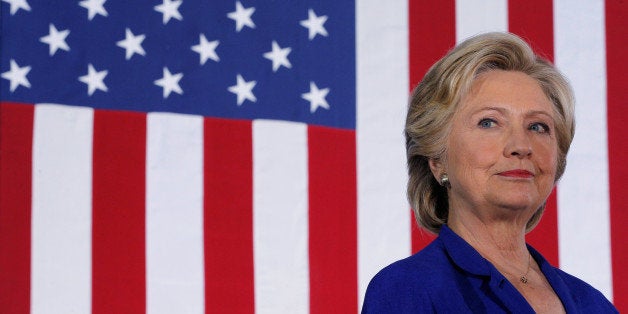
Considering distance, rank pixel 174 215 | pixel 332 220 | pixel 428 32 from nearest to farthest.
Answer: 1. pixel 174 215
2. pixel 332 220
3. pixel 428 32

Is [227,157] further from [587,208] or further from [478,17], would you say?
[587,208]

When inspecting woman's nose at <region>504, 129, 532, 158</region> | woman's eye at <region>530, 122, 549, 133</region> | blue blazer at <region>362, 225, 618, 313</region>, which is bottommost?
blue blazer at <region>362, 225, 618, 313</region>

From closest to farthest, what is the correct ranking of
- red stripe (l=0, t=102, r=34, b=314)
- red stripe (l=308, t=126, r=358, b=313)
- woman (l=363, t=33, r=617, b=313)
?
woman (l=363, t=33, r=617, b=313) → red stripe (l=0, t=102, r=34, b=314) → red stripe (l=308, t=126, r=358, b=313)

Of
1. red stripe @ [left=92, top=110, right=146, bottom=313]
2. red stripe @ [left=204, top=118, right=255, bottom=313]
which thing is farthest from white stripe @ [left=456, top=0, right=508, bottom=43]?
red stripe @ [left=92, top=110, right=146, bottom=313]

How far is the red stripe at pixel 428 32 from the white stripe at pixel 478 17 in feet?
0.07

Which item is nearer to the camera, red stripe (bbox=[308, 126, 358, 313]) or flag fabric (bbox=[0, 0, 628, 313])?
flag fabric (bbox=[0, 0, 628, 313])

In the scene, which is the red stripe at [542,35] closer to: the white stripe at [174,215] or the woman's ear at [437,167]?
the white stripe at [174,215]

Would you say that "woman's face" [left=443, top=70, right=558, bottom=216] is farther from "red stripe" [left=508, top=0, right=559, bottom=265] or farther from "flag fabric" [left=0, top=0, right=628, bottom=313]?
"red stripe" [left=508, top=0, right=559, bottom=265]

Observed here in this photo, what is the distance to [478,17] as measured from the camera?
9.23ft

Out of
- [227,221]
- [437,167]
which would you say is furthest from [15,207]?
[437,167]

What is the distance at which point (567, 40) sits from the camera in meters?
2.88

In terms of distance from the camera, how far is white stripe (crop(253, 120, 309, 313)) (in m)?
2.54

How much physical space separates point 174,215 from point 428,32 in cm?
88

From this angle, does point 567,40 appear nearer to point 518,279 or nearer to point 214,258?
point 214,258
